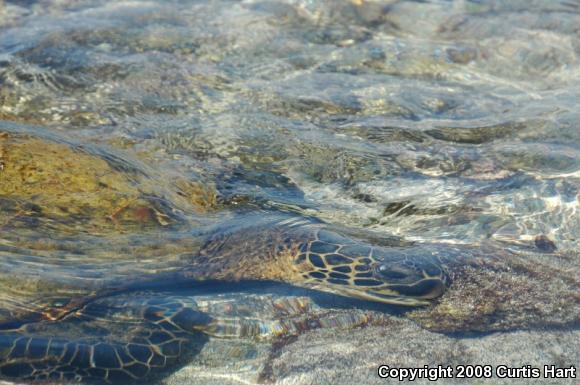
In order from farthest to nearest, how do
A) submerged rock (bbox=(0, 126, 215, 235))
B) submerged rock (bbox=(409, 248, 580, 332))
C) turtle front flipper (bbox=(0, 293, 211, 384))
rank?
submerged rock (bbox=(0, 126, 215, 235)) < submerged rock (bbox=(409, 248, 580, 332)) < turtle front flipper (bbox=(0, 293, 211, 384))

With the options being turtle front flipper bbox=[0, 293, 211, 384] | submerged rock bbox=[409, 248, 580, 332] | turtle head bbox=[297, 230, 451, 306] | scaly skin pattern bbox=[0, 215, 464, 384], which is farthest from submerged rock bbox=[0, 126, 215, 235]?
submerged rock bbox=[409, 248, 580, 332]

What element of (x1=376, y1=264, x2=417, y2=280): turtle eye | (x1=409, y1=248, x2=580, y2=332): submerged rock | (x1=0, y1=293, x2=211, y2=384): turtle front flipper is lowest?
(x1=0, y1=293, x2=211, y2=384): turtle front flipper

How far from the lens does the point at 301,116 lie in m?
5.05

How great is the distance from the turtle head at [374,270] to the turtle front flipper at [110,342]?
640mm

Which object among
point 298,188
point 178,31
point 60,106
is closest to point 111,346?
point 298,188

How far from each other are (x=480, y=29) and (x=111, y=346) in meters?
5.51

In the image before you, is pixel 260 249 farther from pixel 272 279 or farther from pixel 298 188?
pixel 298 188

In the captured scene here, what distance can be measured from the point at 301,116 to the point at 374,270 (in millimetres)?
2268

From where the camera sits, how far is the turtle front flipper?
2506 mm

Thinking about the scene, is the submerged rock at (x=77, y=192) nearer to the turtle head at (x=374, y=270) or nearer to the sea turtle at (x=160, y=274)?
the sea turtle at (x=160, y=274)

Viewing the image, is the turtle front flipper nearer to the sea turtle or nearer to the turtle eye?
the sea turtle

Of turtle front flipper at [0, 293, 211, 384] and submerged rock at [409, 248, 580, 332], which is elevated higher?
submerged rock at [409, 248, 580, 332]

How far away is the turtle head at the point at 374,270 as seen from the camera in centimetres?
296

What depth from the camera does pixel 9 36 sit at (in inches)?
253
